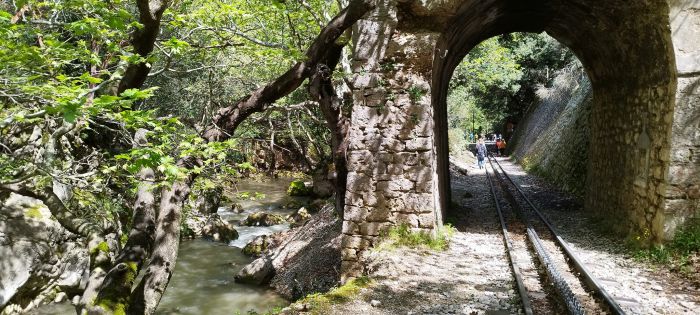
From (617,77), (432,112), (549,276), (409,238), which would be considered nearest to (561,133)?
(617,77)

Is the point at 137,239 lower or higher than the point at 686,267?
higher

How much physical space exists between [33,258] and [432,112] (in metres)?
8.40

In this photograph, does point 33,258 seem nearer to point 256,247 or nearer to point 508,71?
point 256,247

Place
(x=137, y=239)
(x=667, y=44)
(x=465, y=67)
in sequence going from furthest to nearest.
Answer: (x=465, y=67) < (x=667, y=44) < (x=137, y=239)

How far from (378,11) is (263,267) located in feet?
22.6

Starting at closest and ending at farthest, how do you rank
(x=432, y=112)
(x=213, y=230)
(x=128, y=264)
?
(x=128, y=264)
(x=432, y=112)
(x=213, y=230)

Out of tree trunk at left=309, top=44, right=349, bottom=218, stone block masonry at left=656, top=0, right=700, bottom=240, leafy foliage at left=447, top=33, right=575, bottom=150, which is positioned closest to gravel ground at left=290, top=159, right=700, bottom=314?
stone block masonry at left=656, top=0, right=700, bottom=240

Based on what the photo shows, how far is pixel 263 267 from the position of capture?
11.7 meters

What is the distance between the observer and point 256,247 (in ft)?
47.8

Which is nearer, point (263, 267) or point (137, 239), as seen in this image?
point (137, 239)

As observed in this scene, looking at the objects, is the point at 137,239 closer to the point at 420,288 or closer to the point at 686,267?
the point at 420,288

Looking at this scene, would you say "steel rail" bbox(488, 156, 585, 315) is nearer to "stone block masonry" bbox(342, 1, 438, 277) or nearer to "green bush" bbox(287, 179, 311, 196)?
"stone block masonry" bbox(342, 1, 438, 277)

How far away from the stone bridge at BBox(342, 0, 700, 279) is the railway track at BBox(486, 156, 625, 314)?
55.2 inches

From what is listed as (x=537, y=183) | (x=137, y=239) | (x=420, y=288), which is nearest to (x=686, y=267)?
(x=420, y=288)
